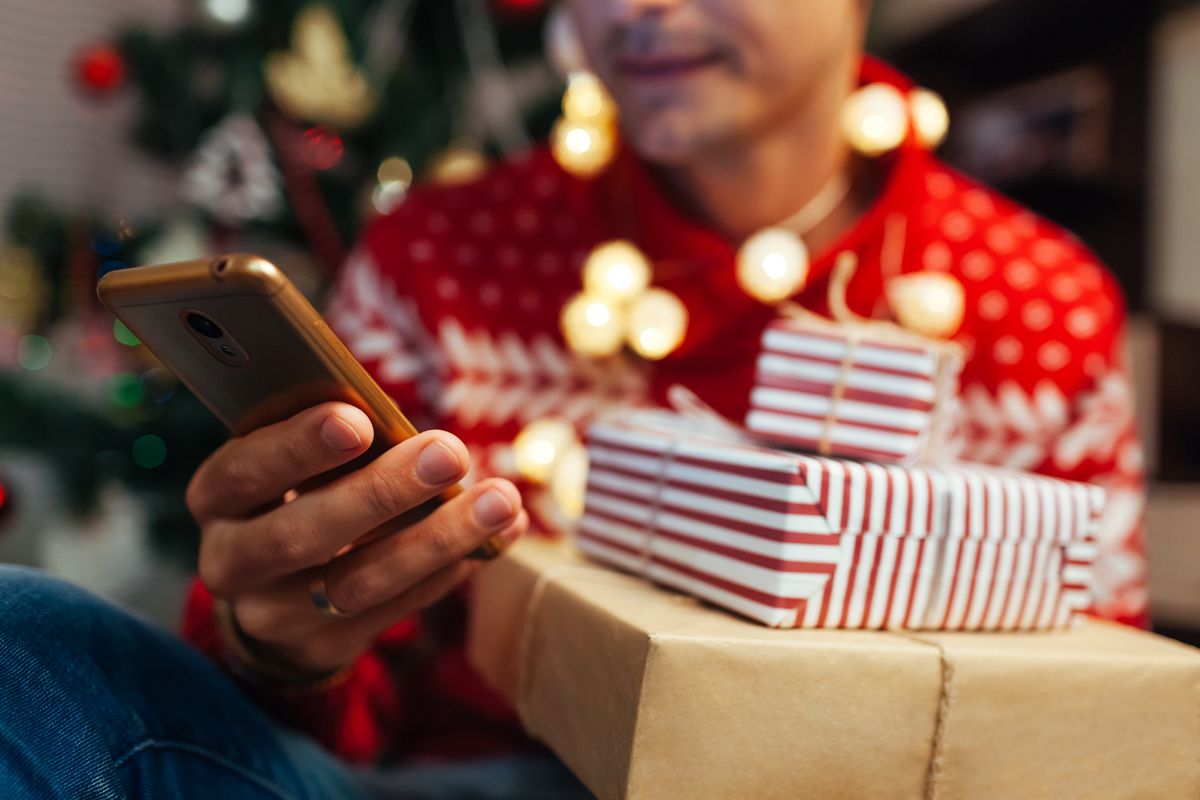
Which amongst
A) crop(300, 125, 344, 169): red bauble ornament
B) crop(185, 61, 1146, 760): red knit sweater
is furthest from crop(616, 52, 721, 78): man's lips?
crop(300, 125, 344, 169): red bauble ornament

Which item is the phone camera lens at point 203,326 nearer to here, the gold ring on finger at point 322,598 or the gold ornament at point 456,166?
the gold ring on finger at point 322,598

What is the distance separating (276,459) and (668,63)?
0.46 metres

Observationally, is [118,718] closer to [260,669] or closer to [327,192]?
[260,669]

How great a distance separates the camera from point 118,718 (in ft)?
1.74

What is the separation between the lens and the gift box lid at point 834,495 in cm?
49

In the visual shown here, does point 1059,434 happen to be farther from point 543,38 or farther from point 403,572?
point 543,38

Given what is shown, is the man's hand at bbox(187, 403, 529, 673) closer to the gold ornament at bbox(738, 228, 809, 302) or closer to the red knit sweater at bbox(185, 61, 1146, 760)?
the red knit sweater at bbox(185, 61, 1146, 760)

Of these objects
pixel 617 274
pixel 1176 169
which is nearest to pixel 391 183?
pixel 617 274

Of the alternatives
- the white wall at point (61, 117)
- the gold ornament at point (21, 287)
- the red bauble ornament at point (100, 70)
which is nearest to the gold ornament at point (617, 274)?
the red bauble ornament at point (100, 70)

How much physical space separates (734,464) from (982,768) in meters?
0.20

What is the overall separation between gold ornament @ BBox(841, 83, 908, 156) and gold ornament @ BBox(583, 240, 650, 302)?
249 mm

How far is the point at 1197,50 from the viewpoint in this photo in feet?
4.27

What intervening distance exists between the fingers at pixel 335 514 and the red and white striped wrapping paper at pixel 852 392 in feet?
0.78

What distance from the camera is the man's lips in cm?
73
